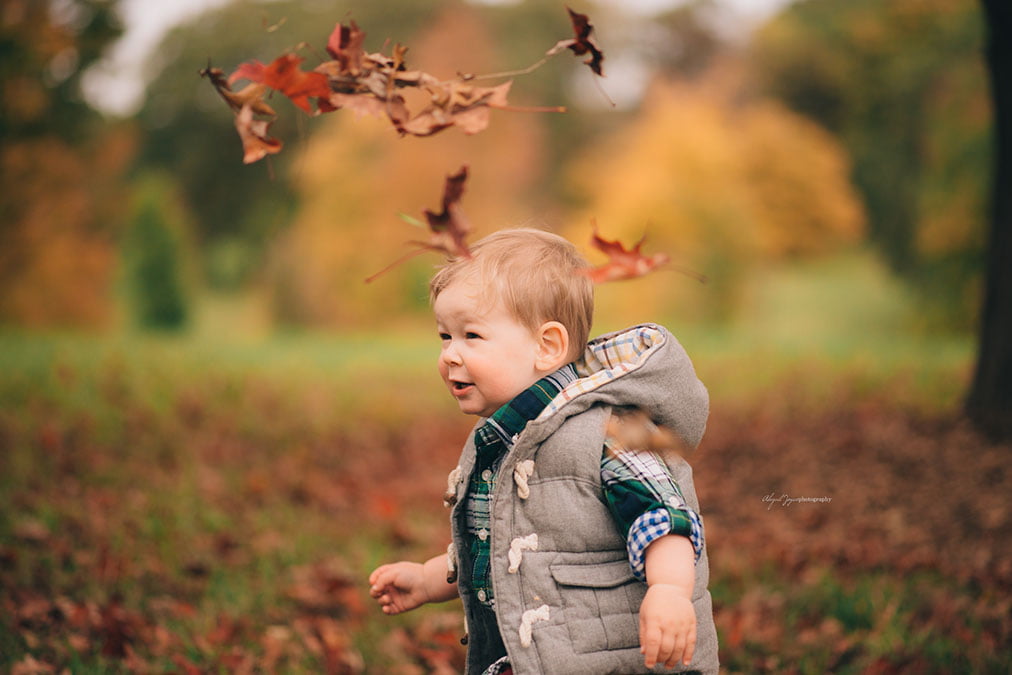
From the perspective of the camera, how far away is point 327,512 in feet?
18.1

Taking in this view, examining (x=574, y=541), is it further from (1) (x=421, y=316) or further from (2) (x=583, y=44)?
(1) (x=421, y=316)

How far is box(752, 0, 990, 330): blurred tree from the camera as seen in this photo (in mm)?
13172

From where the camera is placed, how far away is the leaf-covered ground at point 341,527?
324 centimetres

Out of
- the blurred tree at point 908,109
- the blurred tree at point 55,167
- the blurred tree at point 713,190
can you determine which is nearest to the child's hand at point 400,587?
the blurred tree at point 55,167

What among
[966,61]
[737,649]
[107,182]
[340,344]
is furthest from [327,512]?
[966,61]

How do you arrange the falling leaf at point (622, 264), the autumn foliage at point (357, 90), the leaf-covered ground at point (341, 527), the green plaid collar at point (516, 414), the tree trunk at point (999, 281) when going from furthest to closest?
the tree trunk at point (999, 281), the leaf-covered ground at point (341, 527), the green plaid collar at point (516, 414), the autumn foliage at point (357, 90), the falling leaf at point (622, 264)

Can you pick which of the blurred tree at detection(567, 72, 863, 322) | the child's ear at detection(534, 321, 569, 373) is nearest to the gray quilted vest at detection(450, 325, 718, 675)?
the child's ear at detection(534, 321, 569, 373)

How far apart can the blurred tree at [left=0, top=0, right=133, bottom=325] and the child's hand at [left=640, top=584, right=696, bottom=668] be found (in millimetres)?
10321

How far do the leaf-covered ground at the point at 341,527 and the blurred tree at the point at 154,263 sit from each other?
601cm

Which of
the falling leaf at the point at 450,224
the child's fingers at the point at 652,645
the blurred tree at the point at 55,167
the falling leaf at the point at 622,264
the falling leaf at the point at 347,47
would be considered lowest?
the blurred tree at the point at 55,167

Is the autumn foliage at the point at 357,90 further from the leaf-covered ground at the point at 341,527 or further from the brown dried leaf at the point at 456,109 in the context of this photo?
the leaf-covered ground at the point at 341,527

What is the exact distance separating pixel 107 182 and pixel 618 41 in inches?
491

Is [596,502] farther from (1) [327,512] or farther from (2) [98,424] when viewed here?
(2) [98,424]

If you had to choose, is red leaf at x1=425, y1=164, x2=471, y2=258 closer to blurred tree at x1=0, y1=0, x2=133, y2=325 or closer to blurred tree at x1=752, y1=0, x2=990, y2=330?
blurred tree at x1=0, y1=0, x2=133, y2=325
